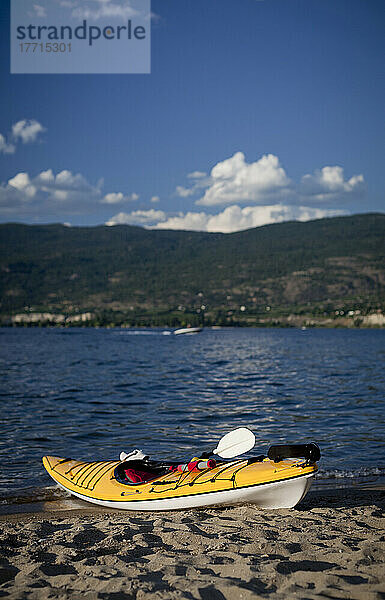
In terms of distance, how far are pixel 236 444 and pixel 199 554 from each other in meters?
2.63

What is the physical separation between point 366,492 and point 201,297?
157 metres

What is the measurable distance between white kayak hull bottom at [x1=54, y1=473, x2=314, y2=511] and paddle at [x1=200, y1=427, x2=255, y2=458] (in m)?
0.71

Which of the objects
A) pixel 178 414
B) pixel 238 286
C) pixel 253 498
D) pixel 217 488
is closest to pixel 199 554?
pixel 217 488

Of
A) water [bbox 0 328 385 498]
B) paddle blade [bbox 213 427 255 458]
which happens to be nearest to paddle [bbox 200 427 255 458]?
paddle blade [bbox 213 427 255 458]

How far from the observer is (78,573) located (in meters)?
5.11

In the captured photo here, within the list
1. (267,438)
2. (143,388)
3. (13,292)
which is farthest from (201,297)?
(267,438)

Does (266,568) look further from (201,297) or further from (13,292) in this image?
(13,292)

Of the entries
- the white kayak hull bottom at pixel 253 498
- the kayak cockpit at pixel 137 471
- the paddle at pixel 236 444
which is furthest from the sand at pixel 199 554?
the paddle at pixel 236 444

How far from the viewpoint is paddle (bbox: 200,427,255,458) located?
8.01 meters

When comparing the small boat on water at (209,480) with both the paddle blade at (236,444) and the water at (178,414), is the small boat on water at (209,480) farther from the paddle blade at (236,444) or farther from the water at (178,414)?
the water at (178,414)

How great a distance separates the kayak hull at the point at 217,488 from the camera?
23.8ft

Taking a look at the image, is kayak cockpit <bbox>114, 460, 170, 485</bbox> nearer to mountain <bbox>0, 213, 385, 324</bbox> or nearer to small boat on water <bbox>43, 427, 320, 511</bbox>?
small boat on water <bbox>43, 427, 320, 511</bbox>

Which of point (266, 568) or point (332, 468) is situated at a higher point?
point (266, 568)

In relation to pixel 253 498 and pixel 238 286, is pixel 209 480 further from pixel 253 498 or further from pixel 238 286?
pixel 238 286
